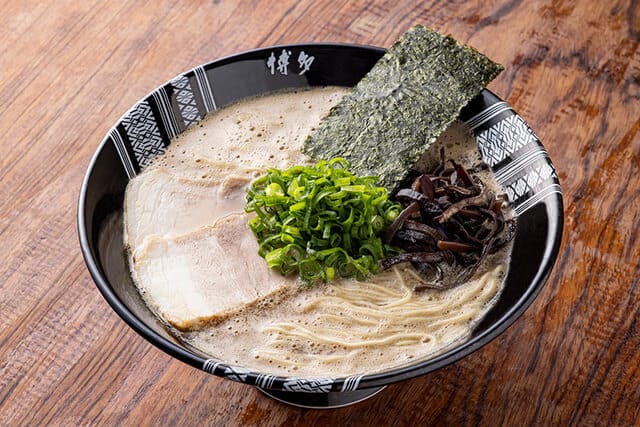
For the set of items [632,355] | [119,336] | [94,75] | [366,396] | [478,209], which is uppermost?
[94,75]

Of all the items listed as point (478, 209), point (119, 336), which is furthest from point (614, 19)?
point (119, 336)

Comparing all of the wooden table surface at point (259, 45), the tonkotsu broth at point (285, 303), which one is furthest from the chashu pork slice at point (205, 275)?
the wooden table surface at point (259, 45)

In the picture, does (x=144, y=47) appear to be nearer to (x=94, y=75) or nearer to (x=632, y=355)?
(x=94, y=75)

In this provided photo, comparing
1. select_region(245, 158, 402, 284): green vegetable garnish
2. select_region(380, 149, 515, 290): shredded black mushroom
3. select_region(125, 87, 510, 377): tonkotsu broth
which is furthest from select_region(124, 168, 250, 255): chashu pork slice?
select_region(380, 149, 515, 290): shredded black mushroom

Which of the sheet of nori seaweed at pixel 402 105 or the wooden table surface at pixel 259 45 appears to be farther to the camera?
the sheet of nori seaweed at pixel 402 105

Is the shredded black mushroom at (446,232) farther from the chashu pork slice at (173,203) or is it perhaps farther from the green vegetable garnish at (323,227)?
the chashu pork slice at (173,203)
